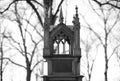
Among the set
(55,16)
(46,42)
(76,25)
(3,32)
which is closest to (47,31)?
(46,42)

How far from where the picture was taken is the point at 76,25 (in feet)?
46.2

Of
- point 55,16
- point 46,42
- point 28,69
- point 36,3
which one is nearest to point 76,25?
point 46,42

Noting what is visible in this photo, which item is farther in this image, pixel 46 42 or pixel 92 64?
pixel 92 64

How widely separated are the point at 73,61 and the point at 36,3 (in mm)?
8872

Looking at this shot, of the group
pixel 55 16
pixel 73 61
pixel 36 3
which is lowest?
pixel 73 61

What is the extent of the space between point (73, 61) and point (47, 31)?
1904 mm

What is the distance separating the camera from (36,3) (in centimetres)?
2148

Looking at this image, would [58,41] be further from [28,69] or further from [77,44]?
[28,69]

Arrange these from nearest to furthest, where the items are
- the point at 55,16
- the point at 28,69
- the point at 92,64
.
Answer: the point at 55,16 → the point at 28,69 → the point at 92,64

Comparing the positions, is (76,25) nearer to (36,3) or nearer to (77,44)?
(77,44)

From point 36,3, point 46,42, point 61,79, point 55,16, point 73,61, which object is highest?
point 36,3

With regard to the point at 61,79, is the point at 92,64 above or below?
above

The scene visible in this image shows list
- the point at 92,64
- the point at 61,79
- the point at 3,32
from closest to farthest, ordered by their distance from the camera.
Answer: the point at 61,79 < the point at 3,32 < the point at 92,64

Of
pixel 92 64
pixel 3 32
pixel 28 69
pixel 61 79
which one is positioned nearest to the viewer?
pixel 61 79
